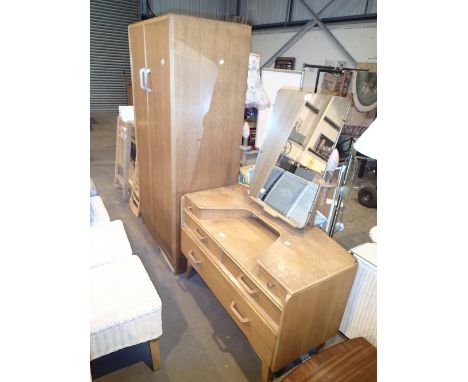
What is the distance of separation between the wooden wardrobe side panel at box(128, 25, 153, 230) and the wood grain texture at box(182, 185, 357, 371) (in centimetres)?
87

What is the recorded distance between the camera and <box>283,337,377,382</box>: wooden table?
1168 millimetres

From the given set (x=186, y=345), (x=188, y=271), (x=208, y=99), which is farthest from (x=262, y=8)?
(x=186, y=345)

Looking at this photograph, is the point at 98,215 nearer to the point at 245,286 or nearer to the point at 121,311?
the point at 121,311

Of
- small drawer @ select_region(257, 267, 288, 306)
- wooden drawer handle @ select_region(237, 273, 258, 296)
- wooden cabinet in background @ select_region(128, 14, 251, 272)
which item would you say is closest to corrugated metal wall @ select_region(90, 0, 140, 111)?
wooden cabinet in background @ select_region(128, 14, 251, 272)

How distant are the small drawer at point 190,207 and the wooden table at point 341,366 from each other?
1017 mm

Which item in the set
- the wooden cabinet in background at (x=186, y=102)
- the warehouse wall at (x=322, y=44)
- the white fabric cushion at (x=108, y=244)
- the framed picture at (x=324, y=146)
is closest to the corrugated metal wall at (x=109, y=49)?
the warehouse wall at (x=322, y=44)

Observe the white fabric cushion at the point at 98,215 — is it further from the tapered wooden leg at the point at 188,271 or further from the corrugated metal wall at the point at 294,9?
the corrugated metal wall at the point at 294,9

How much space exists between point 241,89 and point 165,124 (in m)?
0.55

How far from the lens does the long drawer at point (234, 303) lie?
1.37 m

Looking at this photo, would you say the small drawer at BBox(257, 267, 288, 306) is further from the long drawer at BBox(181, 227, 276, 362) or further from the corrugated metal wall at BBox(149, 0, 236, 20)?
the corrugated metal wall at BBox(149, 0, 236, 20)

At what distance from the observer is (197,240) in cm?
189
